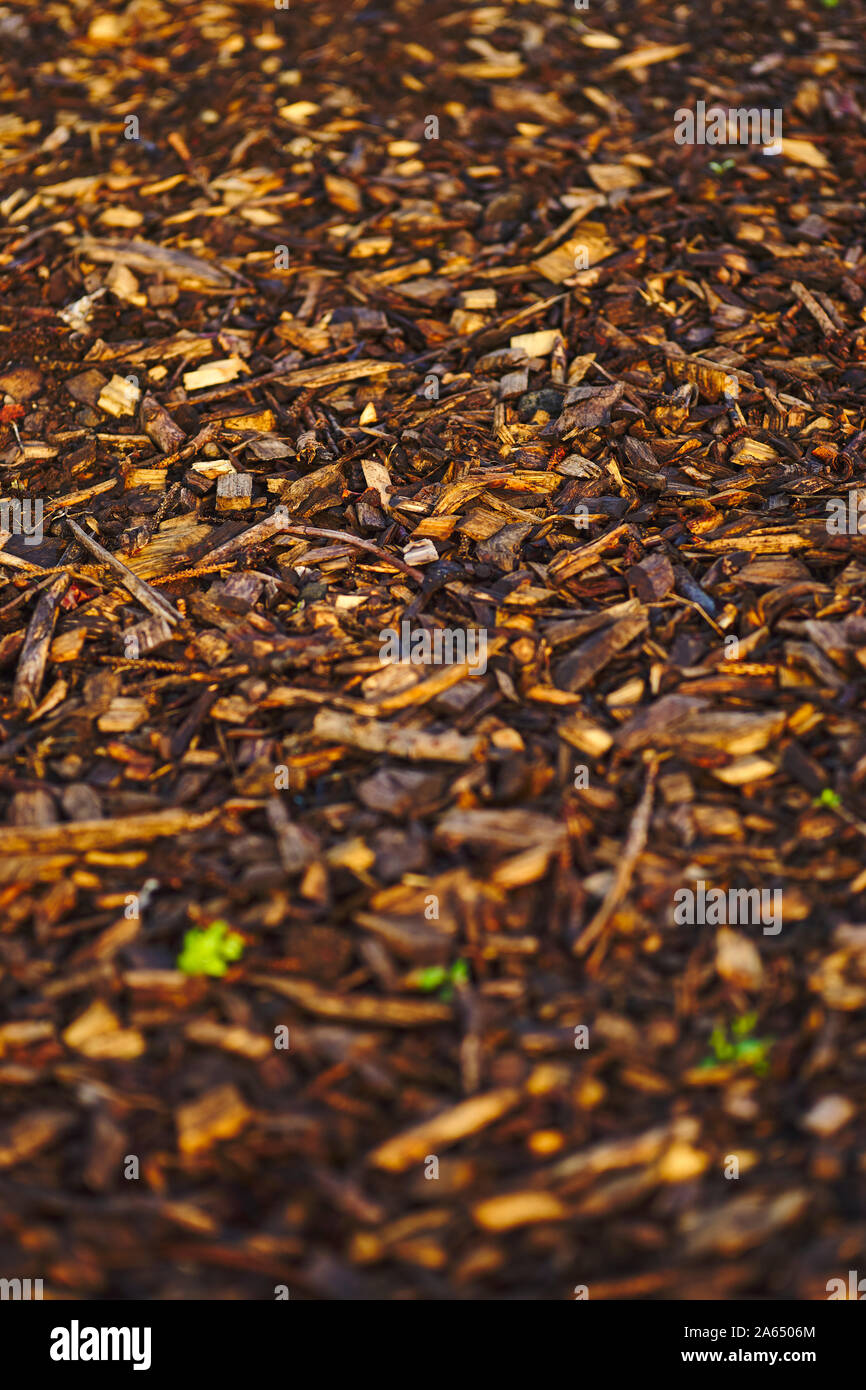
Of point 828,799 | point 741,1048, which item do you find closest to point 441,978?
point 741,1048

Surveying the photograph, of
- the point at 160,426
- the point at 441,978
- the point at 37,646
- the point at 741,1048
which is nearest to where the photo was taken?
the point at 741,1048

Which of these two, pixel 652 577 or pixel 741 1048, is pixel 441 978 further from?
pixel 652 577

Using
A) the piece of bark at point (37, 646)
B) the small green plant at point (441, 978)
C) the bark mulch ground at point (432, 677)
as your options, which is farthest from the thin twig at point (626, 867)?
the piece of bark at point (37, 646)

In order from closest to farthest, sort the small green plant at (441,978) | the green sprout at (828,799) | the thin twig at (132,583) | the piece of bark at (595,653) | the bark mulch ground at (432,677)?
1. the bark mulch ground at (432,677)
2. the small green plant at (441,978)
3. the green sprout at (828,799)
4. the piece of bark at (595,653)
5. the thin twig at (132,583)

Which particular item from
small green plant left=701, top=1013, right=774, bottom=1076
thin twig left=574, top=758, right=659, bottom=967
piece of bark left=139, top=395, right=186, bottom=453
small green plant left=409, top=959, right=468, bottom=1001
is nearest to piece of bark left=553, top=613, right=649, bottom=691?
thin twig left=574, top=758, right=659, bottom=967

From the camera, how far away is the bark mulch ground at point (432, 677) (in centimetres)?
252

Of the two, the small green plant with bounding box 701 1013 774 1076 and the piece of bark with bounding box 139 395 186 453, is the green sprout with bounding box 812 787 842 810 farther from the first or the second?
the piece of bark with bounding box 139 395 186 453

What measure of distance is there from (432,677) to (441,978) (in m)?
1.10

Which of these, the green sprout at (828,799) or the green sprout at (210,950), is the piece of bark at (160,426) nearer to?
the green sprout at (210,950)

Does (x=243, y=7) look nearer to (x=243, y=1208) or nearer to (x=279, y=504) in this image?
(x=279, y=504)

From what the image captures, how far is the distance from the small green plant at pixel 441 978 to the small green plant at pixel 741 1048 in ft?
2.16

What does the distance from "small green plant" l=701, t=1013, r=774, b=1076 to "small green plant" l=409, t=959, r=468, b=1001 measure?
66cm

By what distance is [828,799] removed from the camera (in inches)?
124

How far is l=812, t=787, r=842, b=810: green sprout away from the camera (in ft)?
10.3
